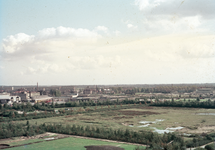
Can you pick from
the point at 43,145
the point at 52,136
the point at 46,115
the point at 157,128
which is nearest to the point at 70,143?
the point at 43,145

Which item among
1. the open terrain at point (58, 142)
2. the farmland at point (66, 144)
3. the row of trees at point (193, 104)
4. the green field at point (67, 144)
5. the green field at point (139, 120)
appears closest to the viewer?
the green field at point (67, 144)

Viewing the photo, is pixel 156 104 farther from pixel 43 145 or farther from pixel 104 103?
pixel 43 145

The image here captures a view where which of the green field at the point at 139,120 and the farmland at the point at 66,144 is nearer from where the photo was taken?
the farmland at the point at 66,144

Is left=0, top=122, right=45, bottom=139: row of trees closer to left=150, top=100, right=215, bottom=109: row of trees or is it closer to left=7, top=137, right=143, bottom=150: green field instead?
left=7, top=137, right=143, bottom=150: green field

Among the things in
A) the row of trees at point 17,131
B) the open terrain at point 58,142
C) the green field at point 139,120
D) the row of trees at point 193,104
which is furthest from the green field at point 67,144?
the row of trees at point 193,104

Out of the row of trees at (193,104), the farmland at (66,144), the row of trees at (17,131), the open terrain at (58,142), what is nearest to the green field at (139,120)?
the row of trees at (17,131)

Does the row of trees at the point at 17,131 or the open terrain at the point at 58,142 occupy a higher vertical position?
the row of trees at the point at 17,131

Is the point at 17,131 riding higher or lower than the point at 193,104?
lower

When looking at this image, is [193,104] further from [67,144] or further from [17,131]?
[17,131]

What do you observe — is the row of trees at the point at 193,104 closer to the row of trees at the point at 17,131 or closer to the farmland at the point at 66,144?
the row of trees at the point at 17,131

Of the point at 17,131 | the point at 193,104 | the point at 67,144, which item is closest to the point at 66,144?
the point at 67,144

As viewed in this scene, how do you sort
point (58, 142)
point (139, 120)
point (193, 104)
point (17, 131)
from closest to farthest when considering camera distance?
1. point (58, 142)
2. point (17, 131)
3. point (139, 120)
4. point (193, 104)

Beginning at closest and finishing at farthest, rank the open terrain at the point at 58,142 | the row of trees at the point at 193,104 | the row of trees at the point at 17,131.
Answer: the open terrain at the point at 58,142 < the row of trees at the point at 17,131 < the row of trees at the point at 193,104
